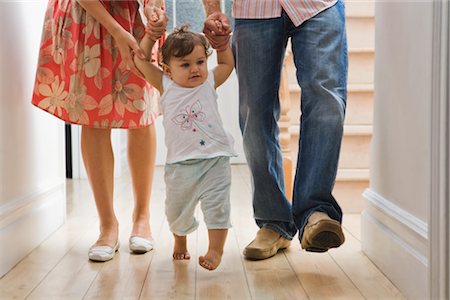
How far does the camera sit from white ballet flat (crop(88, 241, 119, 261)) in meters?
1.75

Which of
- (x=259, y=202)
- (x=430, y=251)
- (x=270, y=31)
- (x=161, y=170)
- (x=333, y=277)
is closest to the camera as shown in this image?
(x=430, y=251)

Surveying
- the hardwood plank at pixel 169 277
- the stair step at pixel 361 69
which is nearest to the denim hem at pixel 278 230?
the hardwood plank at pixel 169 277

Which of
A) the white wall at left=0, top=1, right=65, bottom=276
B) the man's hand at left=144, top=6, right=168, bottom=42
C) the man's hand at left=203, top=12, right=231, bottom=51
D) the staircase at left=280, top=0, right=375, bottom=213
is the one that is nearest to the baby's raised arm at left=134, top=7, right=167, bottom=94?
the man's hand at left=144, top=6, right=168, bottom=42

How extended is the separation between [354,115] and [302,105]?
101 centimetres

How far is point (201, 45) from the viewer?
164 cm

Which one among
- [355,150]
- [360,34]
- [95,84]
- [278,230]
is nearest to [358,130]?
[355,150]

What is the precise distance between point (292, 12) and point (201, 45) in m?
0.23

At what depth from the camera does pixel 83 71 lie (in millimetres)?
1835

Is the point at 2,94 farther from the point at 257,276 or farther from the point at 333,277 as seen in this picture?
the point at 333,277

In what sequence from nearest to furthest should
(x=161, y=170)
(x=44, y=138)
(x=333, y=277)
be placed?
(x=333, y=277), (x=44, y=138), (x=161, y=170)

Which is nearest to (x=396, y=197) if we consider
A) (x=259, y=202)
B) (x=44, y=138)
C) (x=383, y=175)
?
(x=383, y=175)

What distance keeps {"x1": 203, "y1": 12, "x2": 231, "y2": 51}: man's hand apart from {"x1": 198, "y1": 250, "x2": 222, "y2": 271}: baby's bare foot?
508 mm

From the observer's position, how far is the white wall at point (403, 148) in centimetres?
132

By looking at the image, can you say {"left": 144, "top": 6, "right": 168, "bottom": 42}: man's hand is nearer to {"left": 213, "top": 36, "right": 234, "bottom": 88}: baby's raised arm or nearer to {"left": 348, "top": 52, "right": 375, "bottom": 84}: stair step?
{"left": 213, "top": 36, "right": 234, "bottom": 88}: baby's raised arm
